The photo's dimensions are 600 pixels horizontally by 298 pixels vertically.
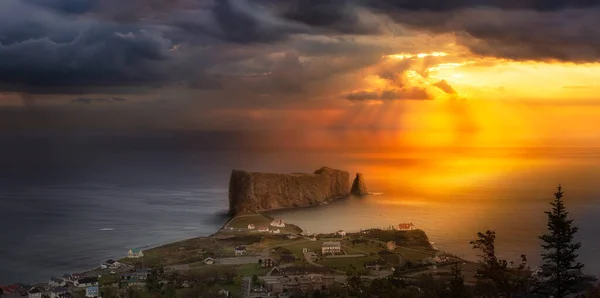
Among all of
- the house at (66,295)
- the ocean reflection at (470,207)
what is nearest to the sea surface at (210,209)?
the ocean reflection at (470,207)

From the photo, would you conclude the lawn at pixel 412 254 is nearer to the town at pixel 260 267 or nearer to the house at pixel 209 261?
the town at pixel 260 267

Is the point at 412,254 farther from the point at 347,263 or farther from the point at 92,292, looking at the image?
the point at 92,292

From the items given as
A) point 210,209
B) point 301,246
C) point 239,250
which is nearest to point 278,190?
point 210,209

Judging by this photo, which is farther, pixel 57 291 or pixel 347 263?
pixel 347 263

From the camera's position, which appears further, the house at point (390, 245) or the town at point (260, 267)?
the house at point (390, 245)

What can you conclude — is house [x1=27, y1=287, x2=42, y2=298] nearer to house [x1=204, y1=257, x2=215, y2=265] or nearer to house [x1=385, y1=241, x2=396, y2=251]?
house [x1=204, y1=257, x2=215, y2=265]

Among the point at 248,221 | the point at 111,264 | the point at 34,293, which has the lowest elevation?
the point at 34,293

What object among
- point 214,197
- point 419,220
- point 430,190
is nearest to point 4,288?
point 419,220
